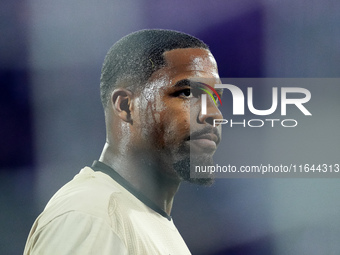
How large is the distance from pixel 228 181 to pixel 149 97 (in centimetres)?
34

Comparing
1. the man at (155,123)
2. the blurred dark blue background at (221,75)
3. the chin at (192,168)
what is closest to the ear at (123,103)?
the man at (155,123)

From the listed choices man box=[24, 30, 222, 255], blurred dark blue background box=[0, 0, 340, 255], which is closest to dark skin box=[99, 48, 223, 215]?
man box=[24, 30, 222, 255]

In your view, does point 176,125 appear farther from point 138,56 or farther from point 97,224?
point 97,224

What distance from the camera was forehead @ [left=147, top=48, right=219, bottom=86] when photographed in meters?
0.80

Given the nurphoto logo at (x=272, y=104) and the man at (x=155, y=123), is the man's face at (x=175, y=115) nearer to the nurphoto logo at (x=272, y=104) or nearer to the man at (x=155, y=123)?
the man at (x=155, y=123)

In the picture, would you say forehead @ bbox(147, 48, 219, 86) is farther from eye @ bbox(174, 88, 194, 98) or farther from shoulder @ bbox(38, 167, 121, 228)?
shoulder @ bbox(38, 167, 121, 228)

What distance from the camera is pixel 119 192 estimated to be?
74 centimetres

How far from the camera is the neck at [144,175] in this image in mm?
794

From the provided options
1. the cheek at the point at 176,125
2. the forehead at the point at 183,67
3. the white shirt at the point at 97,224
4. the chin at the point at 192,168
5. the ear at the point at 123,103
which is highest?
the forehead at the point at 183,67

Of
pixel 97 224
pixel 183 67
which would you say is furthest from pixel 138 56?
pixel 97 224

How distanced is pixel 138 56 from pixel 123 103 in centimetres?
7

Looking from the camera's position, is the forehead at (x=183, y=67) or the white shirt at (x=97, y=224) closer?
the white shirt at (x=97, y=224)

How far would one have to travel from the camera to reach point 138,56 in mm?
810

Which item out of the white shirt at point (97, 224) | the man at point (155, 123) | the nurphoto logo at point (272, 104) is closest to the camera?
the white shirt at point (97, 224)
